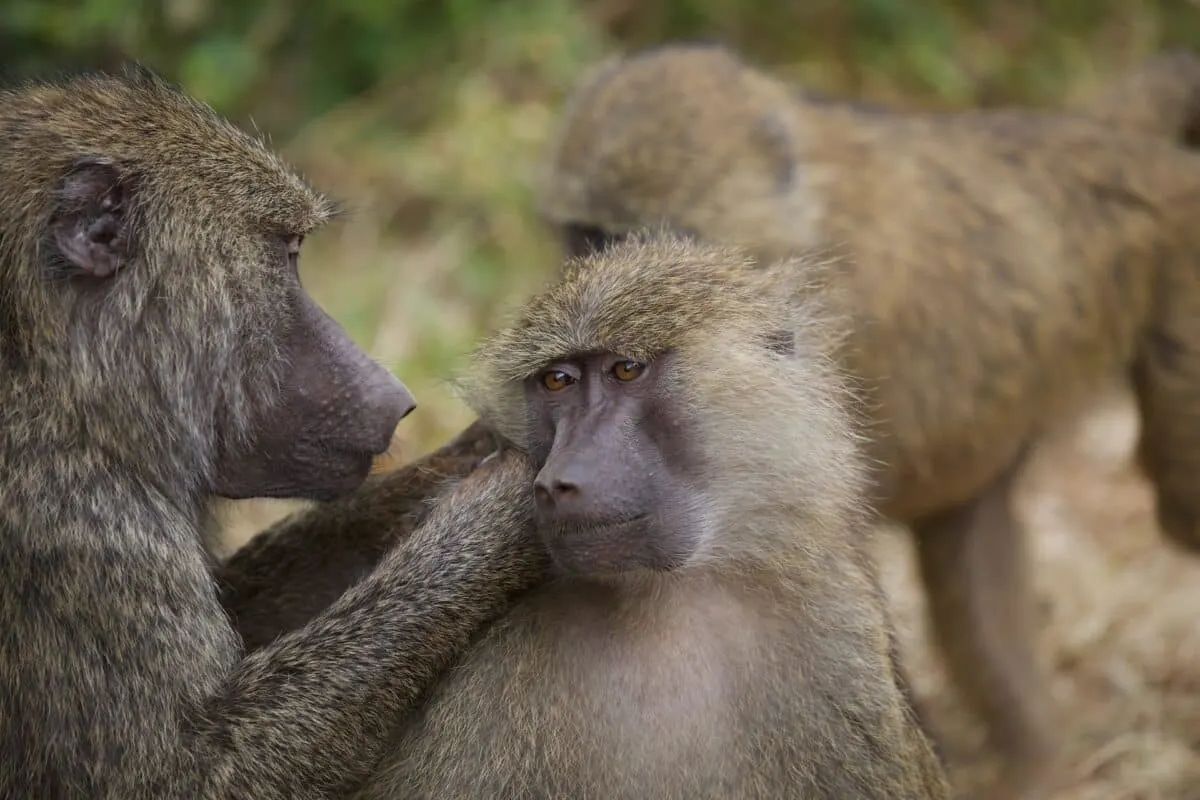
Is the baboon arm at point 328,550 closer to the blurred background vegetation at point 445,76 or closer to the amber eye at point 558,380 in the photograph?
Answer: the amber eye at point 558,380

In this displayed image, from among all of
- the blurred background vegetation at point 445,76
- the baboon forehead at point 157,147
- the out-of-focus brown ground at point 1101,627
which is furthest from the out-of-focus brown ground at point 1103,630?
the baboon forehead at point 157,147

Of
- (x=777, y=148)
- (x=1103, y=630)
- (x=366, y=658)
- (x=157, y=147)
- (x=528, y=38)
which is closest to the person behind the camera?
(x=366, y=658)

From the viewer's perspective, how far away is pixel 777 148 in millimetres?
4328

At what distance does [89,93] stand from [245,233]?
0.34 meters

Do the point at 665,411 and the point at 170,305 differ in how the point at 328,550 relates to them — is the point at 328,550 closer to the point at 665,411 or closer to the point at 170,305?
the point at 170,305

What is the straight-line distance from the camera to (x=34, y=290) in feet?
8.07

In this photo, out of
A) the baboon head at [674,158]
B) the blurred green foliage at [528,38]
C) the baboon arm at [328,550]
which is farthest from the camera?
the blurred green foliage at [528,38]

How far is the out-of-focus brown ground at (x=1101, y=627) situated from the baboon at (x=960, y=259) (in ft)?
0.55

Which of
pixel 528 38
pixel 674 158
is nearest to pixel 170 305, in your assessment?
pixel 674 158

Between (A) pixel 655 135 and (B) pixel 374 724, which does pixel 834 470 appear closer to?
(B) pixel 374 724

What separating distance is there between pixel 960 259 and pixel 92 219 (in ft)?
8.33

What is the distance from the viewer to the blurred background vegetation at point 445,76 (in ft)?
19.9

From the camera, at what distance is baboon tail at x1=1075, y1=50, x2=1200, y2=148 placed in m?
4.97

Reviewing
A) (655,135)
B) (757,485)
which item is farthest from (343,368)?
(655,135)
